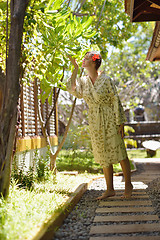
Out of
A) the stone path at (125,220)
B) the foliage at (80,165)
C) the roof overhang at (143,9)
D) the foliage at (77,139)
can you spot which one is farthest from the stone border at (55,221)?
the foliage at (77,139)

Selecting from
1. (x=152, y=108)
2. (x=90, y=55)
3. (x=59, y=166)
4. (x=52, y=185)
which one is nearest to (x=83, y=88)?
(x=90, y=55)

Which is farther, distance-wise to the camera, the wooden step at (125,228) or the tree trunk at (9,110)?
the tree trunk at (9,110)

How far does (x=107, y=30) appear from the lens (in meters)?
6.88

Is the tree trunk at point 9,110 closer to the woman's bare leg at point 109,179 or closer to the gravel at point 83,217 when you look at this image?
the gravel at point 83,217

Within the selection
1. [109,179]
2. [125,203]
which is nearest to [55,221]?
[125,203]

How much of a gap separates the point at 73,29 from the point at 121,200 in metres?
2.21

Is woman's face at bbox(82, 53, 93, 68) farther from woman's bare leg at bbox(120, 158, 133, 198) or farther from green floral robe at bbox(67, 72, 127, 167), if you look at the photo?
woman's bare leg at bbox(120, 158, 133, 198)

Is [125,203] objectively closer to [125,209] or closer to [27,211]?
[125,209]

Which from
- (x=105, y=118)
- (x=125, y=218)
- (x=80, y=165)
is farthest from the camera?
(x=80, y=165)

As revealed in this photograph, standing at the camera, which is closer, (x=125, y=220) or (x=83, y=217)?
(x=125, y=220)

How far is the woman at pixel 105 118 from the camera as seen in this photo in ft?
12.7

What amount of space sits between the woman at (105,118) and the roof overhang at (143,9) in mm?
906

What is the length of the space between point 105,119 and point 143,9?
1.58 m

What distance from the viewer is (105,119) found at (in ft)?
12.8
